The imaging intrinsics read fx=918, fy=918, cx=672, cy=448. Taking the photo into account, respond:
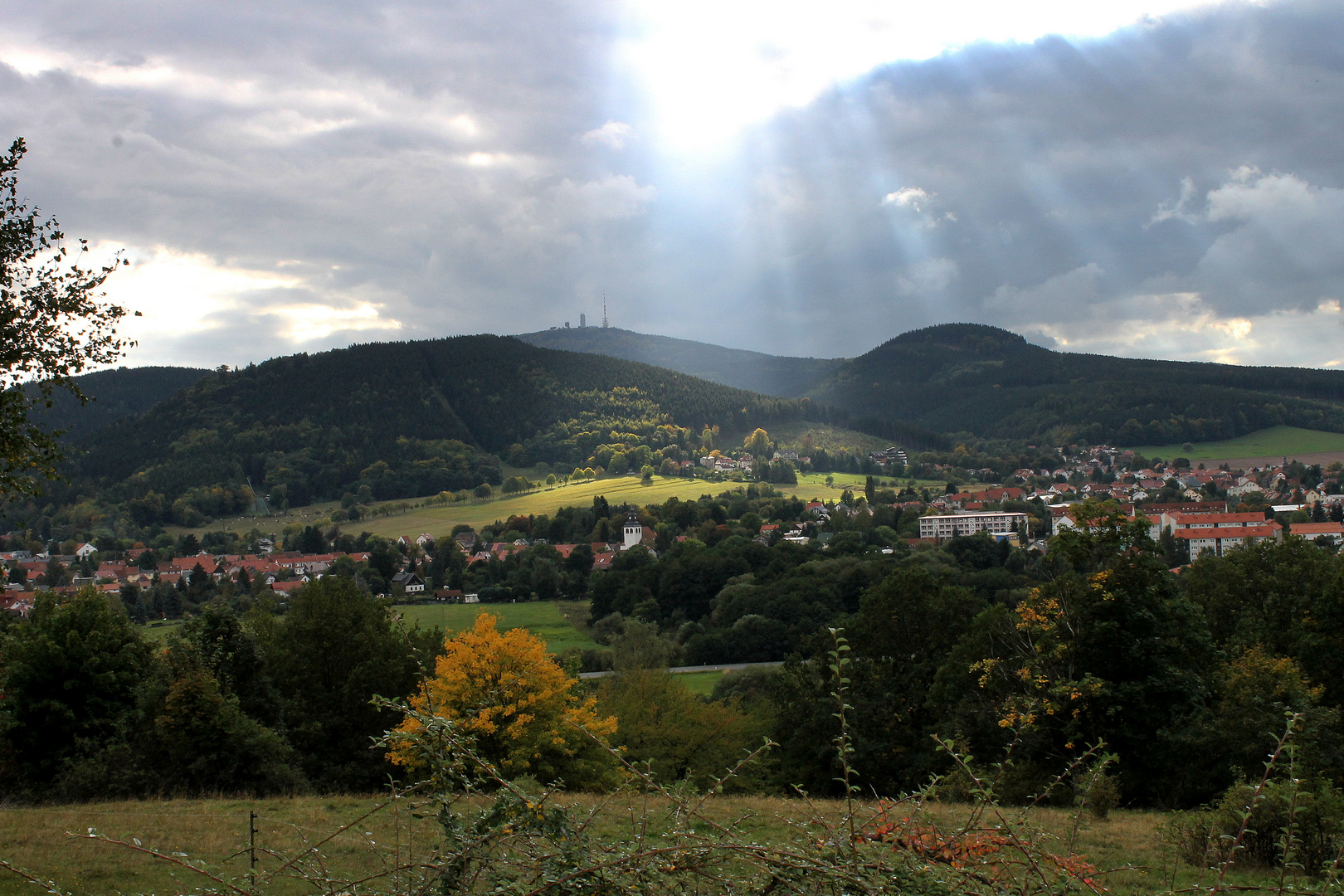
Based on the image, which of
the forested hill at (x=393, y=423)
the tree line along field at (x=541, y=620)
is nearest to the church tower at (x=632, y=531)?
the tree line along field at (x=541, y=620)

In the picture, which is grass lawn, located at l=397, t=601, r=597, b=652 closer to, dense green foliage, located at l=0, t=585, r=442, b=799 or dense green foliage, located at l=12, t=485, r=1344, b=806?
dense green foliage, located at l=12, t=485, r=1344, b=806

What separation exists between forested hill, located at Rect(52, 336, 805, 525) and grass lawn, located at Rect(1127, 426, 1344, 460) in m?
66.9

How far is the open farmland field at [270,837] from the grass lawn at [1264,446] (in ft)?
475

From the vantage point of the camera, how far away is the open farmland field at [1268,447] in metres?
134

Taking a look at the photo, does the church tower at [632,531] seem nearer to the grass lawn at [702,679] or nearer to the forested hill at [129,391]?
the grass lawn at [702,679]

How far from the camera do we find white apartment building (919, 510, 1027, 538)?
96.2 metres

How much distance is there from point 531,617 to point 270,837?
5426 cm

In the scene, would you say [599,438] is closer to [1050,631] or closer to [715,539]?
[715,539]

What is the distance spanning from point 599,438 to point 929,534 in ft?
255

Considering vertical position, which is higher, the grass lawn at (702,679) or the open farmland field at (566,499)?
the open farmland field at (566,499)

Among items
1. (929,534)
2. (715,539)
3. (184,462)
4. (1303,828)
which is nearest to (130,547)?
(184,462)

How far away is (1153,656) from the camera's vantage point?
18047 mm

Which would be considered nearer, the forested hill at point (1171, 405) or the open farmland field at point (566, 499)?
the open farmland field at point (566, 499)

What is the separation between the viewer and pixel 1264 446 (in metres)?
141
